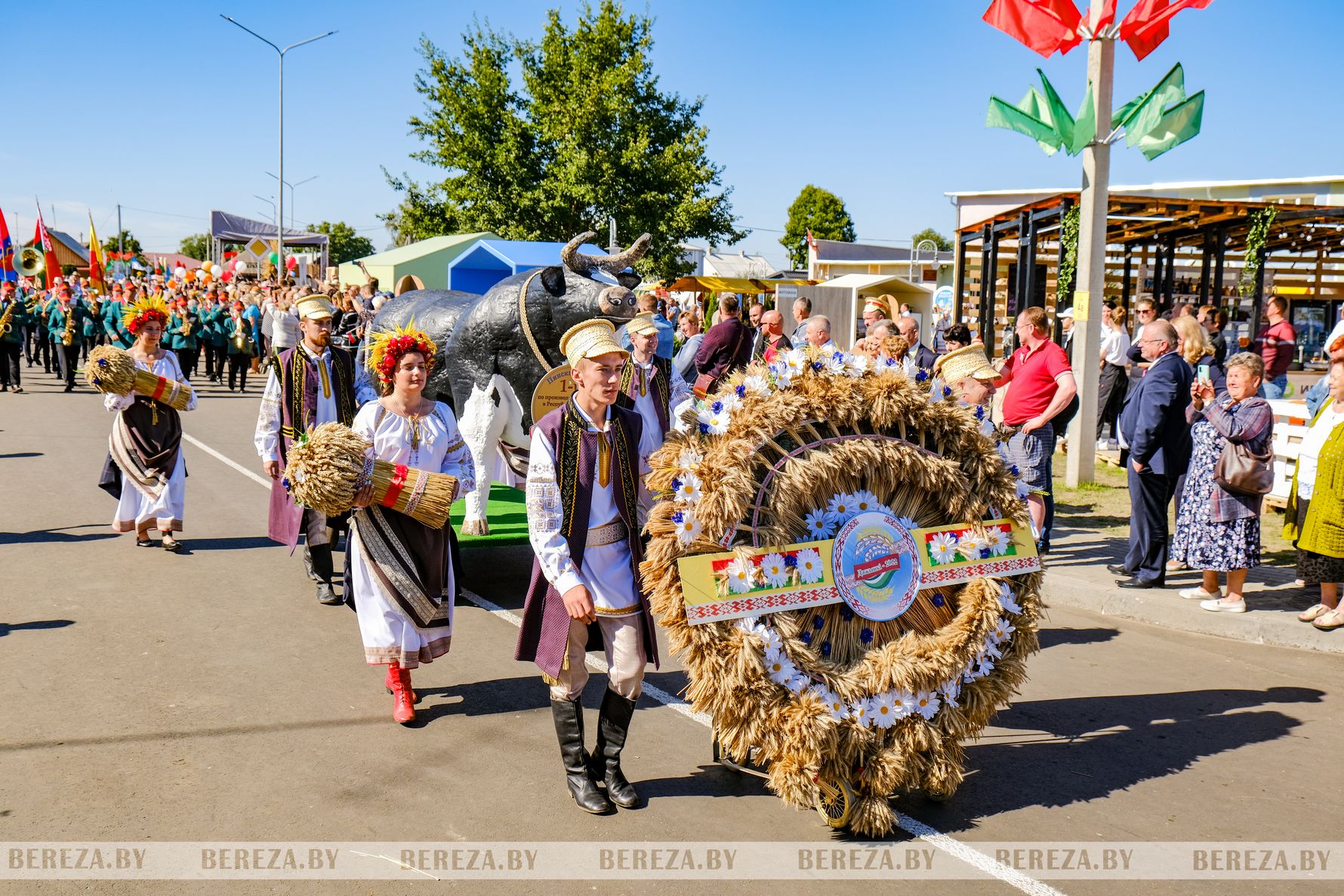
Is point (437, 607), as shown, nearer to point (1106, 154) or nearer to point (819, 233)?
point (1106, 154)

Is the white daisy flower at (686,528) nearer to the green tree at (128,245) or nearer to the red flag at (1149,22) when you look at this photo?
the red flag at (1149,22)

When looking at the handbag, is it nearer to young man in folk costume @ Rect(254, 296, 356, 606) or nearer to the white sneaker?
the white sneaker

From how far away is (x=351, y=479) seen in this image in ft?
15.2

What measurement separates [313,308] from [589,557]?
399cm

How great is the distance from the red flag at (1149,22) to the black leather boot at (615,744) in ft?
29.5

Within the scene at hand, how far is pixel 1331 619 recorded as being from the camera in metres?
6.40

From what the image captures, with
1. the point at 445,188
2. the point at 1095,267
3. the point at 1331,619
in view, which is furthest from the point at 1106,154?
the point at 445,188

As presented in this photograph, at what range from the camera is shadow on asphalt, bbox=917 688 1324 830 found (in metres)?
4.32

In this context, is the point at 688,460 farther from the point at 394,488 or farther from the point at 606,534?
the point at 394,488

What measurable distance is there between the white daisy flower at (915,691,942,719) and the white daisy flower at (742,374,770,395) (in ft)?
4.26

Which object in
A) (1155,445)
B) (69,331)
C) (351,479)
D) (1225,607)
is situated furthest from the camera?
(69,331)

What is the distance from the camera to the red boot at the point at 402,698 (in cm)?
498

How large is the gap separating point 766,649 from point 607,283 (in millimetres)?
4525

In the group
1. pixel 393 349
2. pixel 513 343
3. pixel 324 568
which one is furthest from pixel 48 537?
pixel 393 349
